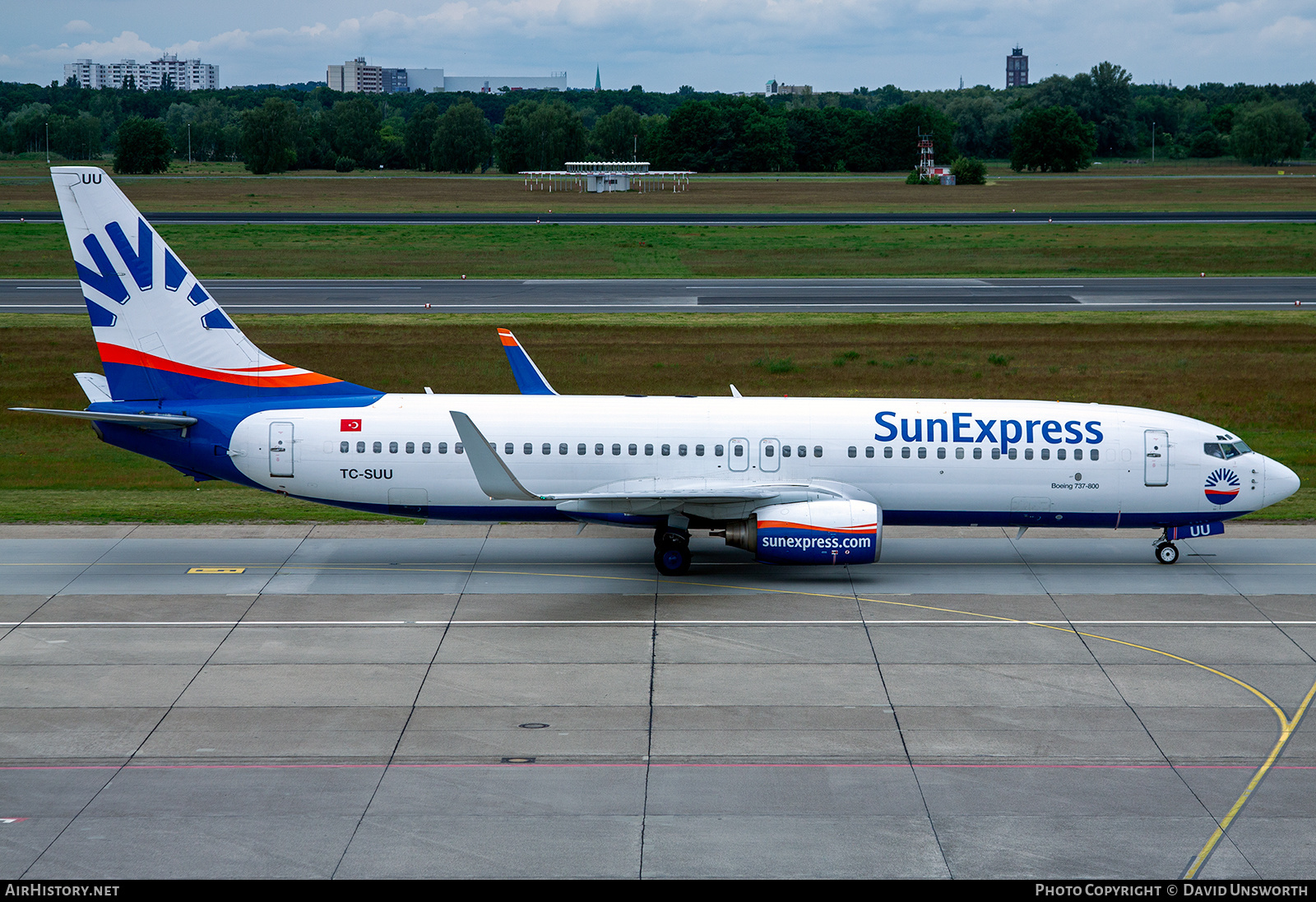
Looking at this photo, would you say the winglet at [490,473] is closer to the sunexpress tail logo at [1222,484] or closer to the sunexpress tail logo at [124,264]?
the sunexpress tail logo at [124,264]

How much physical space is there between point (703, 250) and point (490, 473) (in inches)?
2781

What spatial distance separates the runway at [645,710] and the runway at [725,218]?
86.2 meters

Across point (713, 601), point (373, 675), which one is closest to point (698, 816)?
point (373, 675)

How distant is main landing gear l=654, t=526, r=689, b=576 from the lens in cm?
2881

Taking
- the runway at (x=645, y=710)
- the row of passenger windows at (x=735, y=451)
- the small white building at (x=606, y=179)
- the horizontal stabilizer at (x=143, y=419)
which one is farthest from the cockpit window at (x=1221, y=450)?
the small white building at (x=606, y=179)

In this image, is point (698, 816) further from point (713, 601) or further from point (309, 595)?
point (309, 595)

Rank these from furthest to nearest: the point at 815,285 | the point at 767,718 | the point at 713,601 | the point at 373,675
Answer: the point at 815,285 → the point at 713,601 → the point at 373,675 → the point at 767,718

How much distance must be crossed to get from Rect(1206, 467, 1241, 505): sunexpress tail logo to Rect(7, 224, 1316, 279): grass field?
55.0 m

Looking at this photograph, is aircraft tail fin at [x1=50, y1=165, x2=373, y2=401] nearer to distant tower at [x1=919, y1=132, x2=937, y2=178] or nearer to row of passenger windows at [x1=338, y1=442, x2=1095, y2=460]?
row of passenger windows at [x1=338, y1=442, x2=1095, y2=460]

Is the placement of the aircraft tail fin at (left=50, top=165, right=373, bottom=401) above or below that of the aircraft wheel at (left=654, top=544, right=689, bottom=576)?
above

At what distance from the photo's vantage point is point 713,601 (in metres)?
27.3

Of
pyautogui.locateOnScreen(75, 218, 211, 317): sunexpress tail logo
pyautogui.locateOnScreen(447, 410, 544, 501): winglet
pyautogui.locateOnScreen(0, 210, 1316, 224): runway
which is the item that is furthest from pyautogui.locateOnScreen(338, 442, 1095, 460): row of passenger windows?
pyautogui.locateOnScreen(0, 210, 1316, 224): runway

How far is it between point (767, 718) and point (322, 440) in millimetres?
13536

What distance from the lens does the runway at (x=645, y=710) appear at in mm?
16203
